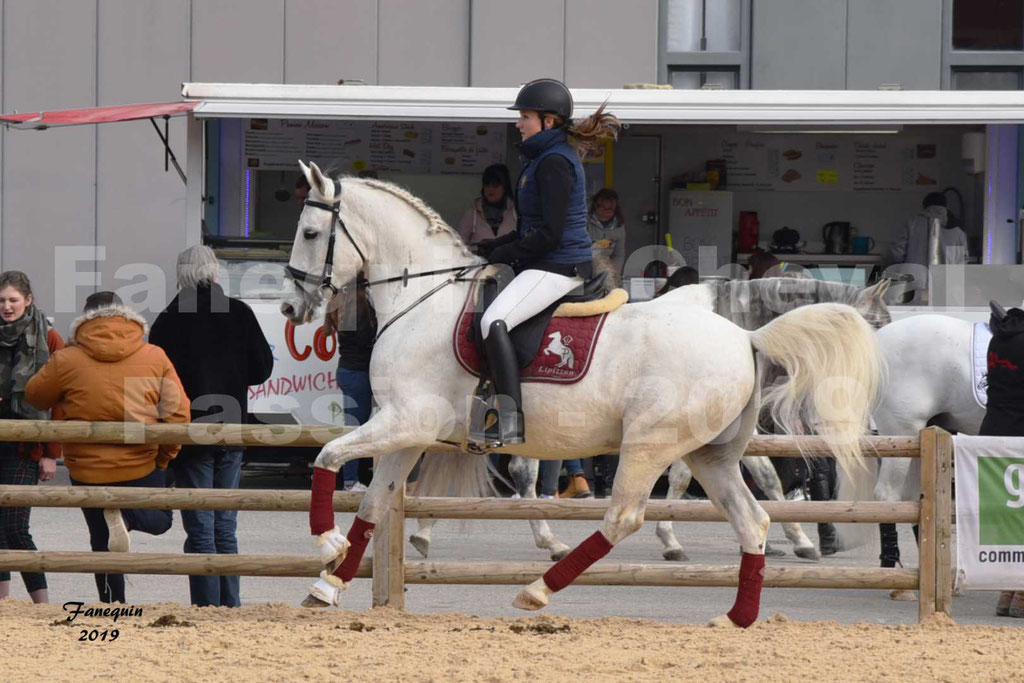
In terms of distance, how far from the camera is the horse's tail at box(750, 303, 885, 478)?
6.47 metres

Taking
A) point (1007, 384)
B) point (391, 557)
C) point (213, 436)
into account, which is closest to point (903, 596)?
point (1007, 384)

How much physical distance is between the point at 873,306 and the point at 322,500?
4.33m

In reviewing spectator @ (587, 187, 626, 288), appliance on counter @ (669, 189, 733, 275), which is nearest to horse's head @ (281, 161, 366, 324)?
spectator @ (587, 187, 626, 288)

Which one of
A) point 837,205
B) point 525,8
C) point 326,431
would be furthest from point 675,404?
point 525,8

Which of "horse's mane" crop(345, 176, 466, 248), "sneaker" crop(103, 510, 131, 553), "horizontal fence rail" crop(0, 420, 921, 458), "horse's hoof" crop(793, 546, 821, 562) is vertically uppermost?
"horse's mane" crop(345, 176, 466, 248)

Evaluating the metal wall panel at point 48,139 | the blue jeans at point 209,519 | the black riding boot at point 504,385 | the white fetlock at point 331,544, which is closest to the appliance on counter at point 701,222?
the metal wall panel at point 48,139

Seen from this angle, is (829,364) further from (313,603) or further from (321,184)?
(313,603)

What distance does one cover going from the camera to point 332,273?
669 centimetres

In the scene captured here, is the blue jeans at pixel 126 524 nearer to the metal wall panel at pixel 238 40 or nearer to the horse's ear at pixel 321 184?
the horse's ear at pixel 321 184

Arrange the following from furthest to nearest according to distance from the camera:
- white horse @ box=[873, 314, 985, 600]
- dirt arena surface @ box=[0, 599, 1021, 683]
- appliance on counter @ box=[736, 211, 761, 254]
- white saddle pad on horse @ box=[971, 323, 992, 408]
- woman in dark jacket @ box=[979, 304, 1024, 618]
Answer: appliance on counter @ box=[736, 211, 761, 254]
white horse @ box=[873, 314, 985, 600]
white saddle pad on horse @ box=[971, 323, 992, 408]
woman in dark jacket @ box=[979, 304, 1024, 618]
dirt arena surface @ box=[0, 599, 1021, 683]

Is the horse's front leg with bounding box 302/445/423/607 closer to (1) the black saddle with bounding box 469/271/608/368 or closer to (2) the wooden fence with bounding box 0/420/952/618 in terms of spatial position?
(2) the wooden fence with bounding box 0/420/952/618

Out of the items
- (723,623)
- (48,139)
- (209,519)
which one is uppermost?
(48,139)

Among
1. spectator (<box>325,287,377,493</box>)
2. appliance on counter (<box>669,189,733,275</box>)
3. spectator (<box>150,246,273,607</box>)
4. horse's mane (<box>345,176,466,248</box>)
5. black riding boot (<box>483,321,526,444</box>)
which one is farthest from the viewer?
appliance on counter (<box>669,189,733,275</box>)

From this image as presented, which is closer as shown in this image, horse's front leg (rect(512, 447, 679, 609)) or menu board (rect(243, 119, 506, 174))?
horse's front leg (rect(512, 447, 679, 609))
